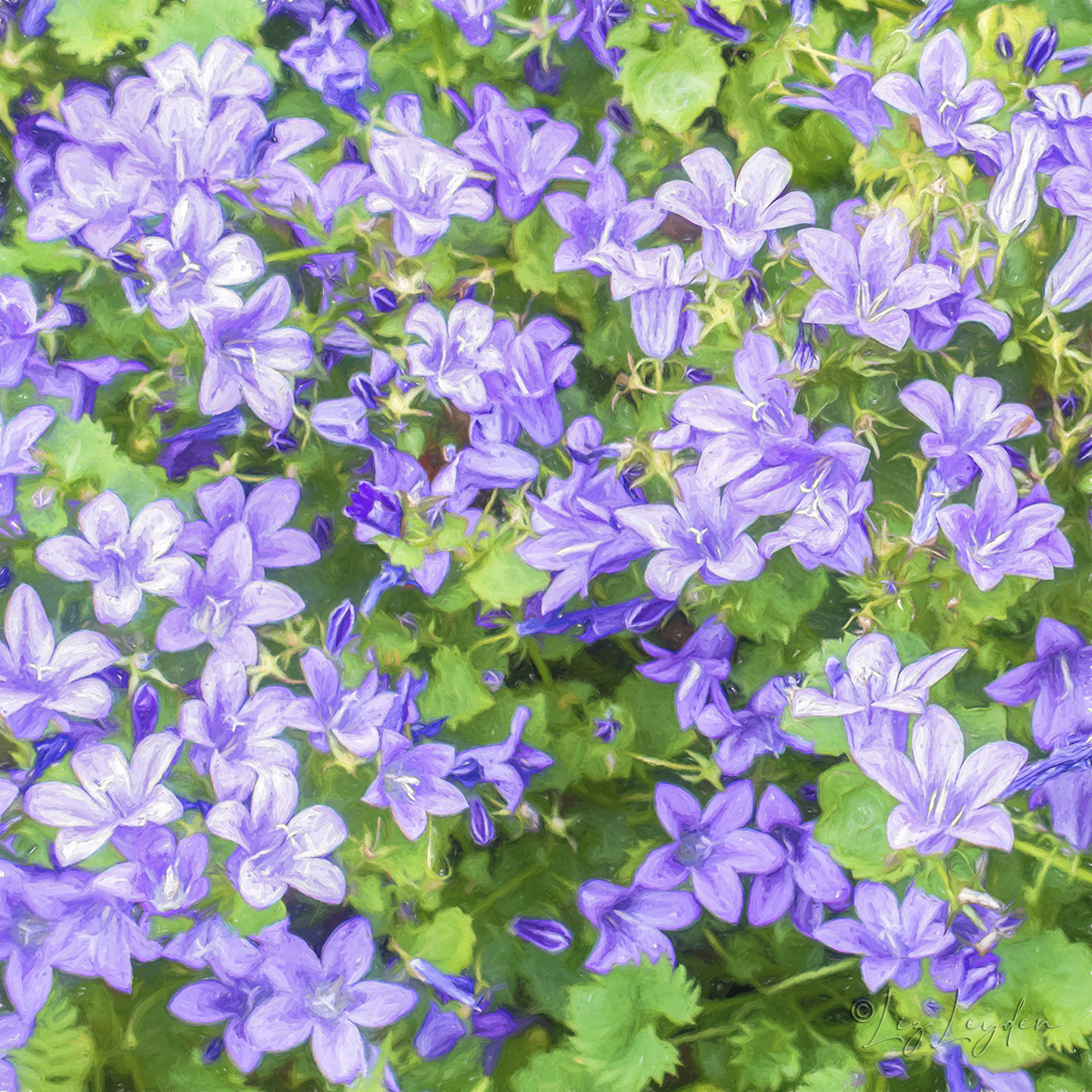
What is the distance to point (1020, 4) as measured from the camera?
1139 millimetres

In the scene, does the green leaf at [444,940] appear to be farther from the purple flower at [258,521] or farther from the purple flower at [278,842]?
the purple flower at [258,521]

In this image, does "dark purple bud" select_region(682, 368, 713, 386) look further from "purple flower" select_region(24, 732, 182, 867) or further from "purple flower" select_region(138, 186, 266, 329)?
"purple flower" select_region(24, 732, 182, 867)

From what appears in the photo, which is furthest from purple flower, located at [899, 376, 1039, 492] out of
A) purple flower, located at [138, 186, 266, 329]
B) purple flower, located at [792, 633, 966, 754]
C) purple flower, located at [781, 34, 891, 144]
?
purple flower, located at [138, 186, 266, 329]

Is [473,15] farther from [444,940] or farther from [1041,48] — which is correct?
[444,940]

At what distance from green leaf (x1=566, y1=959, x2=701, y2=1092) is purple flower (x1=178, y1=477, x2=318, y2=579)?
0.64 meters

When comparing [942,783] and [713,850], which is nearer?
[942,783]

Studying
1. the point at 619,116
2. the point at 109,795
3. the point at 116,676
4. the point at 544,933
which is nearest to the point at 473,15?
the point at 619,116

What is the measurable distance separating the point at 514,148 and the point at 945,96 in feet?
1.63

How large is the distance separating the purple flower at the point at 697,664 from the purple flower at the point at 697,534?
0.38 ft

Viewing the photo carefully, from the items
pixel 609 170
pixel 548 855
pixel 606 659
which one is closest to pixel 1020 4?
pixel 609 170

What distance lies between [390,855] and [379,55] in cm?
99

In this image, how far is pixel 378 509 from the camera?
112 centimetres

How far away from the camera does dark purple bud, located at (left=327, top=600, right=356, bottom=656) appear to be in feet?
3.76

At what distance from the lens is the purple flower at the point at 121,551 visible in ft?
3.56
